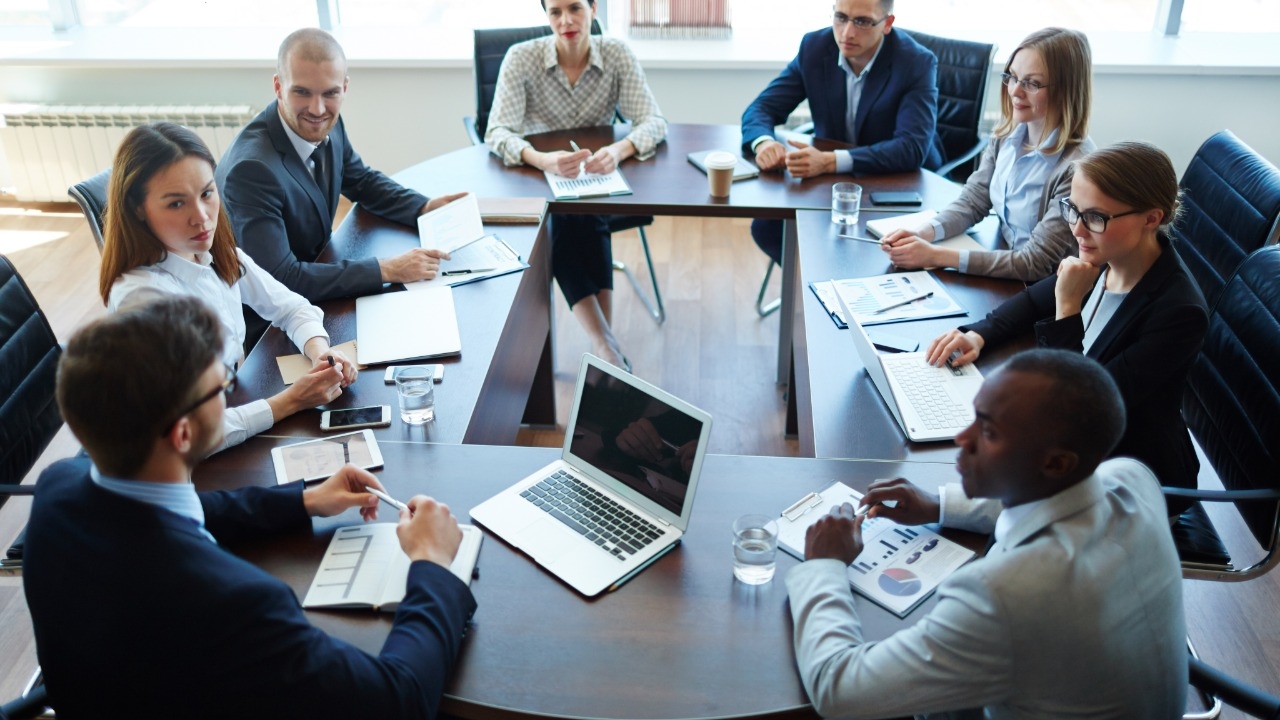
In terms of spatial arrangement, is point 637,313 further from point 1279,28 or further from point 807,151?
point 1279,28

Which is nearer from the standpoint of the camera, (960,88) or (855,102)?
(855,102)

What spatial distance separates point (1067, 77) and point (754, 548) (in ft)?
5.38

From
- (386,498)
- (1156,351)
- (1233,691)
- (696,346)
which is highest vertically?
(1156,351)

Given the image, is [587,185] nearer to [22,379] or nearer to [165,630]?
[22,379]

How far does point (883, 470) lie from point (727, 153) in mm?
1584

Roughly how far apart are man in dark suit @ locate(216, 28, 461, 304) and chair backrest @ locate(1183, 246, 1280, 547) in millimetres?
1852

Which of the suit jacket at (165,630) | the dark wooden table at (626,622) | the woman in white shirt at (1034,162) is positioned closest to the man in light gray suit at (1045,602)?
the dark wooden table at (626,622)

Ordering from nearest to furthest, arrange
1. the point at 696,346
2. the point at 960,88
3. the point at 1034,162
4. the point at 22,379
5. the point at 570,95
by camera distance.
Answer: the point at 22,379
the point at 1034,162
the point at 570,95
the point at 960,88
the point at 696,346

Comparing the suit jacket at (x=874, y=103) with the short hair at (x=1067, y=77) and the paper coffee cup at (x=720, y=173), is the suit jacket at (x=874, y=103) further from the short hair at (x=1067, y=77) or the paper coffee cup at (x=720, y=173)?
the short hair at (x=1067, y=77)

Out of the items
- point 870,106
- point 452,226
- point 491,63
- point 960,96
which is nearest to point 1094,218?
point 870,106

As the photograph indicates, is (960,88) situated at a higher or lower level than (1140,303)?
higher

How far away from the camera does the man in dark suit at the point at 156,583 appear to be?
3.99 feet

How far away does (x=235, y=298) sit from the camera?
7.49 feet

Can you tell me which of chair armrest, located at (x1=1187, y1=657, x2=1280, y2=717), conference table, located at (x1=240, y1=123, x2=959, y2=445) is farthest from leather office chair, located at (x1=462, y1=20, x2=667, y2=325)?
chair armrest, located at (x1=1187, y1=657, x2=1280, y2=717)
